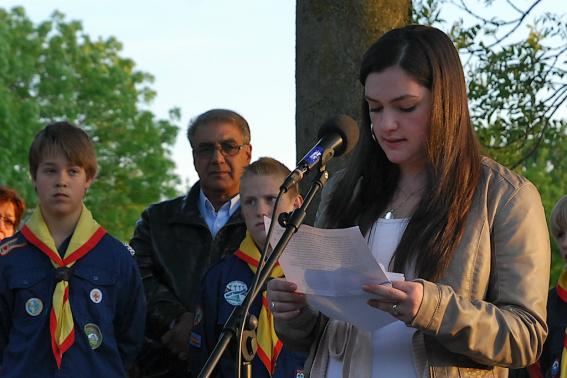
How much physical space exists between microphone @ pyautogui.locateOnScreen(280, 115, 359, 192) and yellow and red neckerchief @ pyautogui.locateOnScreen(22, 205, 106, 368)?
2318 mm

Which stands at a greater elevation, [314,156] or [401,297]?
[314,156]

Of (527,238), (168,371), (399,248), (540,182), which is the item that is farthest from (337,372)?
(540,182)

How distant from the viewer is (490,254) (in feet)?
10.7

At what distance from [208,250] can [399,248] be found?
3124 millimetres

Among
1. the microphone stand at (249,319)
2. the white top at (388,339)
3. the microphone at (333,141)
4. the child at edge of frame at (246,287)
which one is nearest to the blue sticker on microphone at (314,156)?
the microphone at (333,141)

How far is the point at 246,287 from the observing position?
5574 millimetres

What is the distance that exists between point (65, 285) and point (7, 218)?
6.60 feet

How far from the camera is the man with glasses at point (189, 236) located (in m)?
6.13

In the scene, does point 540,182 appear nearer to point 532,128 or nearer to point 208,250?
point 532,128

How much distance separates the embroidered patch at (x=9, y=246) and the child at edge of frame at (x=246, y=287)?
975 millimetres

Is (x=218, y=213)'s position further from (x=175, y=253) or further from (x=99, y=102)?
(x=99, y=102)

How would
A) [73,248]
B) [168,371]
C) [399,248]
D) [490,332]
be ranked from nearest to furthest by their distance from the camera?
[490,332], [399,248], [73,248], [168,371]

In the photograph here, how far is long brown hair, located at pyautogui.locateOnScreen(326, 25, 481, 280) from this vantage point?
3260mm

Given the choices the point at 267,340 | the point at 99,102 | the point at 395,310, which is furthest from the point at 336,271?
the point at 99,102
